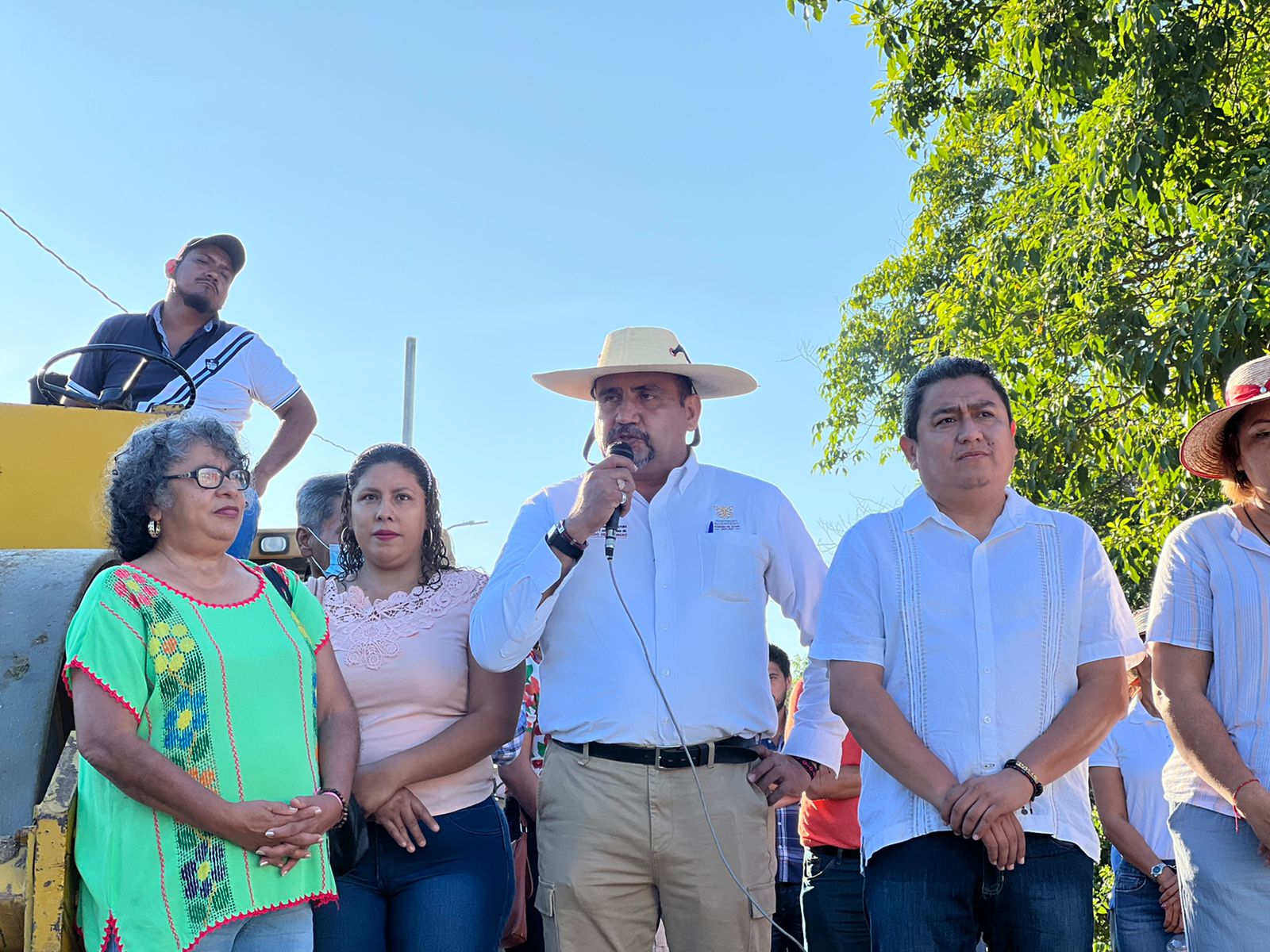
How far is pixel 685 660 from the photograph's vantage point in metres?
3.92

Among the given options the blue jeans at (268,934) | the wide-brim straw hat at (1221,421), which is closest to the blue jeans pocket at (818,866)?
the wide-brim straw hat at (1221,421)

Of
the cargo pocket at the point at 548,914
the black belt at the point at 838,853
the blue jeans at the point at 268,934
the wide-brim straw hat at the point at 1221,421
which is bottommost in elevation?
the black belt at the point at 838,853

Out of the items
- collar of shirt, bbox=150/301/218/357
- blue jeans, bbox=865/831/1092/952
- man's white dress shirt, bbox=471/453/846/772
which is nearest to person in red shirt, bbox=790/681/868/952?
man's white dress shirt, bbox=471/453/846/772

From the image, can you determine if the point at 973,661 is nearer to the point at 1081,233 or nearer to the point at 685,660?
the point at 685,660

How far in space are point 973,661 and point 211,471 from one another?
6.66ft

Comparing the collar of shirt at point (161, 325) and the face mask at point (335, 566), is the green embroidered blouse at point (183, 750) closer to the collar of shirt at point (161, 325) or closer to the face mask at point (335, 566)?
the face mask at point (335, 566)

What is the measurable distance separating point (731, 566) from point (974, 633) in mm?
890

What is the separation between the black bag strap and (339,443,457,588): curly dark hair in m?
0.58

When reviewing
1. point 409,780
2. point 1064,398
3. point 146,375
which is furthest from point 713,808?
point 1064,398

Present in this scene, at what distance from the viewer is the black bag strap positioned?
359 centimetres

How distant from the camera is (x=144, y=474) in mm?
3404

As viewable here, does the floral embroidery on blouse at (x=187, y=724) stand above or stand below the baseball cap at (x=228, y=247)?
below

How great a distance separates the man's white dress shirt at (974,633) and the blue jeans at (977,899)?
0.06m

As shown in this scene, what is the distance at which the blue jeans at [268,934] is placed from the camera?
10.1 ft
